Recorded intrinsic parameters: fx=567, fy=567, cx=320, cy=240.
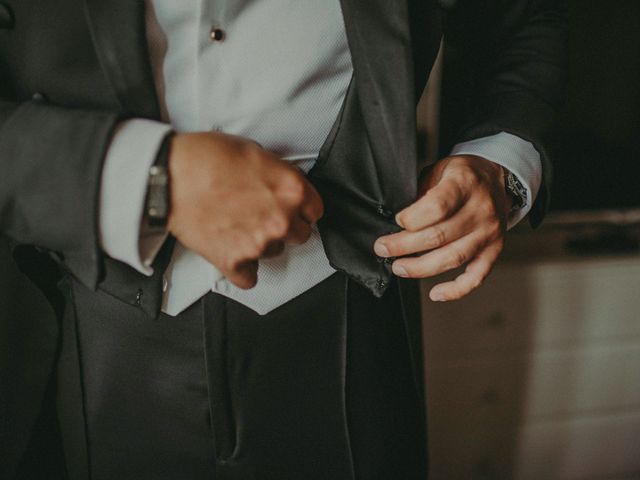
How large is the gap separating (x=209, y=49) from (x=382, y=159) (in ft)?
0.73

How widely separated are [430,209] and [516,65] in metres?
0.36

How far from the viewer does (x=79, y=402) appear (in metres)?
0.73

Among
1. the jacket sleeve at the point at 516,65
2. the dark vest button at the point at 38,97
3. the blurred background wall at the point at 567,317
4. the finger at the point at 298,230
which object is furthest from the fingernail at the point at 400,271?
the blurred background wall at the point at 567,317

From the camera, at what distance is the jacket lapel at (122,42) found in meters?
0.55

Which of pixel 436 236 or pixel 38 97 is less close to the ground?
pixel 38 97

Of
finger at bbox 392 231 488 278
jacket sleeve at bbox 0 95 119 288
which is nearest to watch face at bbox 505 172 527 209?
finger at bbox 392 231 488 278

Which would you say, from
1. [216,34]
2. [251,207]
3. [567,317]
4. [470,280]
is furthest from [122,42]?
[567,317]

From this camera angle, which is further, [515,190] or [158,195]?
[515,190]

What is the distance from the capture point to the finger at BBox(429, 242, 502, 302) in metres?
0.69

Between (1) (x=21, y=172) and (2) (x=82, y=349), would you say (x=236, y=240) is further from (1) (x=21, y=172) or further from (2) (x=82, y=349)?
(2) (x=82, y=349)

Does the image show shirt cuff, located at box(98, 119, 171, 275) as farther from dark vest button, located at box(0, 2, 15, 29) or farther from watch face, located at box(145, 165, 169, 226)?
dark vest button, located at box(0, 2, 15, 29)

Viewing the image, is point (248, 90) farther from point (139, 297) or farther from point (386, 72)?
point (139, 297)

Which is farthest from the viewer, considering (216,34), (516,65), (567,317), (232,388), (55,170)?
(567,317)

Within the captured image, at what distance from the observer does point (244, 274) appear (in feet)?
1.80
